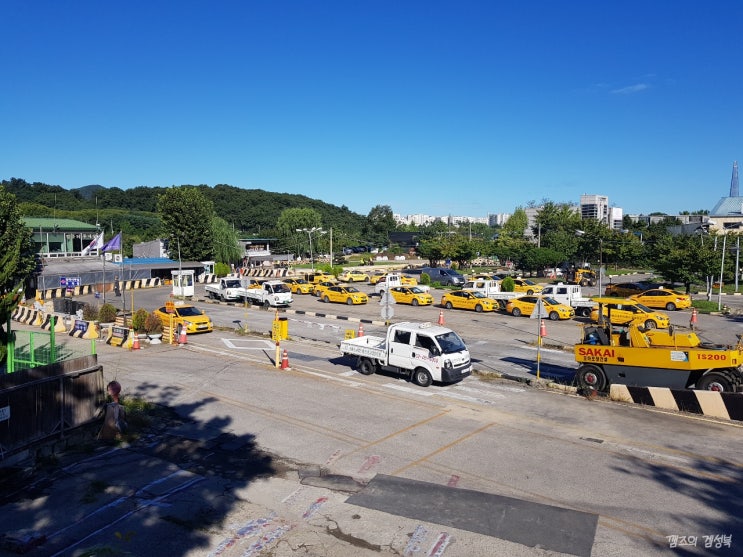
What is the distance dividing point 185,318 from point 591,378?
17.9 meters

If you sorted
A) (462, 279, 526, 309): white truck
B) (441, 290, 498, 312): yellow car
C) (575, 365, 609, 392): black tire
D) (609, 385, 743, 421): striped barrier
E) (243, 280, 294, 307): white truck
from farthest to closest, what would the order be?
(243, 280, 294, 307): white truck
(462, 279, 526, 309): white truck
(441, 290, 498, 312): yellow car
(575, 365, 609, 392): black tire
(609, 385, 743, 421): striped barrier

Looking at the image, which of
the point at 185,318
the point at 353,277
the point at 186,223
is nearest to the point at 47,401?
the point at 185,318

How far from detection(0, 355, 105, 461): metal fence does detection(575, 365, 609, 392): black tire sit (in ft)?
41.4

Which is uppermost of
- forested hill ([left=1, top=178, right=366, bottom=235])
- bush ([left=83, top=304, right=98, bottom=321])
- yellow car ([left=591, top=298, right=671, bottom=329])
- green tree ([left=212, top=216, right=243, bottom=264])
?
forested hill ([left=1, top=178, right=366, bottom=235])

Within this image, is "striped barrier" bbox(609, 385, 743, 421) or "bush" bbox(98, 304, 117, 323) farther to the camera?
"bush" bbox(98, 304, 117, 323)

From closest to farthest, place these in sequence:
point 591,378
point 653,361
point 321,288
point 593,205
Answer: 1. point 653,361
2. point 591,378
3. point 321,288
4. point 593,205

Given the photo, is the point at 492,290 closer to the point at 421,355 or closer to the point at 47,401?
the point at 421,355

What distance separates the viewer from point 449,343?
1733 centimetres

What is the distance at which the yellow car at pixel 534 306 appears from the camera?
3097cm

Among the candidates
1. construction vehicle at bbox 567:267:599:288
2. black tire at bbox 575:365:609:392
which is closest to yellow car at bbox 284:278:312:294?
construction vehicle at bbox 567:267:599:288

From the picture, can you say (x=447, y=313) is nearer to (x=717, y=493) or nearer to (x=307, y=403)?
(x=307, y=403)

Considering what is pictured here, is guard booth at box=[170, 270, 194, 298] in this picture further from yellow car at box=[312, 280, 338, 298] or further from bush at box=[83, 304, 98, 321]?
bush at box=[83, 304, 98, 321]

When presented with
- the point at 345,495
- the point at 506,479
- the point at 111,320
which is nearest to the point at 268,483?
A: the point at 345,495

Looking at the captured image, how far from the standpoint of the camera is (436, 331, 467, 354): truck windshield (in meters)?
17.1
